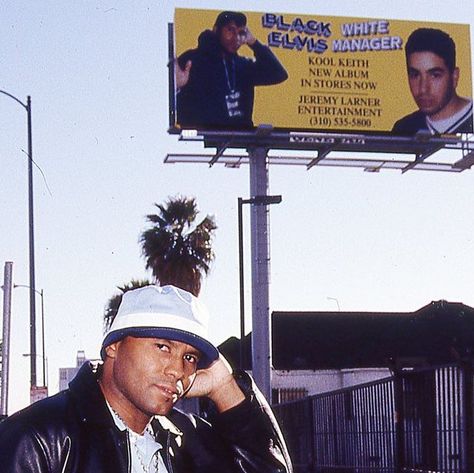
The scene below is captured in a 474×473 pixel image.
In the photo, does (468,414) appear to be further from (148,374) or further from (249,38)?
(249,38)

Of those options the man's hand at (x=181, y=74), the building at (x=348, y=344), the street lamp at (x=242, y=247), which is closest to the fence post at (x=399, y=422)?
the street lamp at (x=242, y=247)

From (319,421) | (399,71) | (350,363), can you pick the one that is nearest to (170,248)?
(350,363)

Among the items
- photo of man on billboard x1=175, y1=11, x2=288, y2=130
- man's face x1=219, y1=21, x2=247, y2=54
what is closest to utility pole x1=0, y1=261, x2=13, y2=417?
photo of man on billboard x1=175, y1=11, x2=288, y2=130

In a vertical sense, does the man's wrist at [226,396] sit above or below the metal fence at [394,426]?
above

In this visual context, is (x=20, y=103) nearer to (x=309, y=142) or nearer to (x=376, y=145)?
(x=309, y=142)

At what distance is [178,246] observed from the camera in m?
38.4

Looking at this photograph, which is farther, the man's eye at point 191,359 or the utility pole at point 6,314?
the utility pole at point 6,314

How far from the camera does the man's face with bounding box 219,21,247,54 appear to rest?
3309 centimetres

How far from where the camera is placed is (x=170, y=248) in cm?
3831

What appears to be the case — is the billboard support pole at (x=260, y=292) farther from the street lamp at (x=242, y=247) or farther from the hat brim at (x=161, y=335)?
the hat brim at (x=161, y=335)

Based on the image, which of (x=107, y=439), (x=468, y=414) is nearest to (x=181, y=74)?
(x=468, y=414)

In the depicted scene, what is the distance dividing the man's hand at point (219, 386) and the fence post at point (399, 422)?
1083 cm

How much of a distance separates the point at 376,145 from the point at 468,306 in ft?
33.1

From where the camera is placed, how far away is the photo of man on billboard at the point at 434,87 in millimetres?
34344
